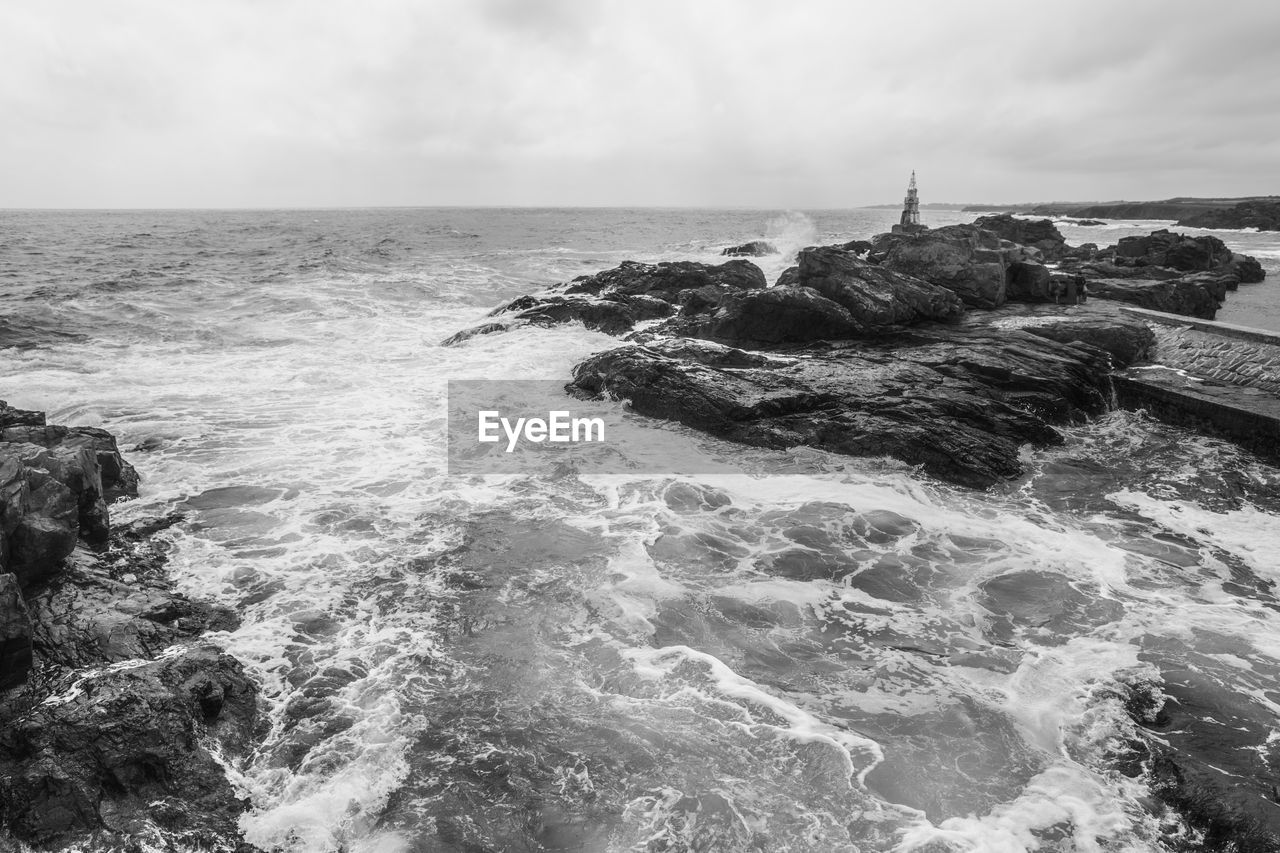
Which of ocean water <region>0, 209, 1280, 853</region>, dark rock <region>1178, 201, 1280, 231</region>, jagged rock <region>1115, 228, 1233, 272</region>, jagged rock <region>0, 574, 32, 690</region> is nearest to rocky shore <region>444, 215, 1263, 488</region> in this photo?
ocean water <region>0, 209, 1280, 853</region>

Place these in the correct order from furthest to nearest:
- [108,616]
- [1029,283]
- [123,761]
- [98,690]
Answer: [1029,283] < [108,616] < [98,690] < [123,761]

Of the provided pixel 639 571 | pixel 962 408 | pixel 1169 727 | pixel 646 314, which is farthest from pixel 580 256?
pixel 1169 727

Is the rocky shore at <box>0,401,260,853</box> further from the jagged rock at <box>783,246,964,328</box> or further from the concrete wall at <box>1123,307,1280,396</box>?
the concrete wall at <box>1123,307,1280,396</box>

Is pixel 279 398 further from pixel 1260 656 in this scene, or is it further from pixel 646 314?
pixel 1260 656

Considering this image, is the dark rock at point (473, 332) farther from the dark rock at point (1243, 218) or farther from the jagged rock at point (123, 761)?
the dark rock at point (1243, 218)

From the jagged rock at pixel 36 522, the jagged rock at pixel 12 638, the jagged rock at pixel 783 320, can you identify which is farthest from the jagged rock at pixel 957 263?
the jagged rock at pixel 12 638

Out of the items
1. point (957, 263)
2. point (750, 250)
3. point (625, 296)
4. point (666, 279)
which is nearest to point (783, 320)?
point (625, 296)

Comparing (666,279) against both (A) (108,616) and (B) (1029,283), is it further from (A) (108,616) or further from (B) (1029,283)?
(A) (108,616)
